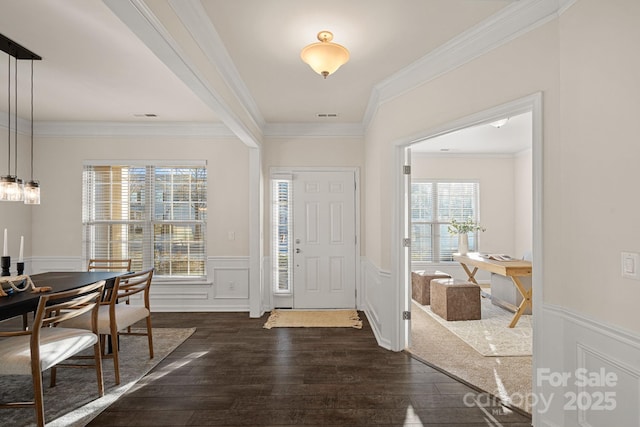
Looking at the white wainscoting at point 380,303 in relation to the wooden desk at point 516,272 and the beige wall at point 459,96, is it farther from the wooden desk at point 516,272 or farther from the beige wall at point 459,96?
the wooden desk at point 516,272

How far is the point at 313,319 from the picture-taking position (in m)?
4.43

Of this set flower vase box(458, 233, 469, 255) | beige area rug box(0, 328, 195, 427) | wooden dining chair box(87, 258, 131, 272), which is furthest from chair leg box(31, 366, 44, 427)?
flower vase box(458, 233, 469, 255)

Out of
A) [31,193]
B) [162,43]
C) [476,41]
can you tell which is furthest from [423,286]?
[31,193]

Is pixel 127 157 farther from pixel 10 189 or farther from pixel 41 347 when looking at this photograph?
pixel 41 347

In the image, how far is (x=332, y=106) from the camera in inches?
161

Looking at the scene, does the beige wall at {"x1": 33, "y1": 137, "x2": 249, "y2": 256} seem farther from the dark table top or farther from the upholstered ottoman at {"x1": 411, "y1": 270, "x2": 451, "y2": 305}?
the upholstered ottoman at {"x1": 411, "y1": 270, "x2": 451, "y2": 305}

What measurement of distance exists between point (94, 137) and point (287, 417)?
4.64m

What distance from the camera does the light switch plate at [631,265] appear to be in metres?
1.52

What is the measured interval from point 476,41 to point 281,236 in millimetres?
3445

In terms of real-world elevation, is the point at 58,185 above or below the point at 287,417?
above

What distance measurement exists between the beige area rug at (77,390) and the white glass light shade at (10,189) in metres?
1.52

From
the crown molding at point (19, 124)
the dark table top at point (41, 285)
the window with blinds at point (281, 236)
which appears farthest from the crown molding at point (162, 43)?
the crown molding at point (19, 124)

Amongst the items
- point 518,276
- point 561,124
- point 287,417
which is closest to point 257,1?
point 561,124

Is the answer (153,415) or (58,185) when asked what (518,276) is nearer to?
(153,415)
